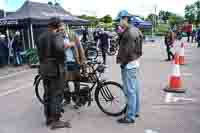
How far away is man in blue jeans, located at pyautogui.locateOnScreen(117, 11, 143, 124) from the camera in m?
5.16

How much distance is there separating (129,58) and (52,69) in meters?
1.38

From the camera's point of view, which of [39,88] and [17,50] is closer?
[39,88]

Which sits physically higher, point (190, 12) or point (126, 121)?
point (190, 12)

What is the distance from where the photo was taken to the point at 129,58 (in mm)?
5188

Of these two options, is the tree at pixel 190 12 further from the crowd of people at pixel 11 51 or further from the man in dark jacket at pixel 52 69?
the man in dark jacket at pixel 52 69

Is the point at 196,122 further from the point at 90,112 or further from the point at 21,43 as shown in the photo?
the point at 21,43

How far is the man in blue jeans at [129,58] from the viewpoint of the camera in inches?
203

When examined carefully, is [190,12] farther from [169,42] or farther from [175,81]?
[175,81]

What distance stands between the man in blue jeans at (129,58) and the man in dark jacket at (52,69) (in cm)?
108

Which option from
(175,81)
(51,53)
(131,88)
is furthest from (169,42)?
(51,53)

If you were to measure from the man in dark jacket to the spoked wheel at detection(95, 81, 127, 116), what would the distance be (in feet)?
2.96

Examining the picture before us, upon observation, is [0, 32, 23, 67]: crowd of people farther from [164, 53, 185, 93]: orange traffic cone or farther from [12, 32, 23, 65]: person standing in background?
[164, 53, 185, 93]: orange traffic cone

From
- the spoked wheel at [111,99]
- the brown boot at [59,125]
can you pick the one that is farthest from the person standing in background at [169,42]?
the brown boot at [59,125]

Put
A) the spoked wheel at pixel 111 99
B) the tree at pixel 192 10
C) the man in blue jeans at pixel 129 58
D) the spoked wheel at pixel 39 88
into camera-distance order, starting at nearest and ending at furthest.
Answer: the man in blue jeans at pixel 129 58
the spoked wheel at pixel 111 99
the spoked wheel at pixel 39 88
the tree at pixel 192 10
